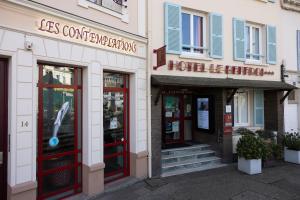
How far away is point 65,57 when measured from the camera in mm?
5480

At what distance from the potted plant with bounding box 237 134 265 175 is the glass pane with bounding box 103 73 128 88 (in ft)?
13.4

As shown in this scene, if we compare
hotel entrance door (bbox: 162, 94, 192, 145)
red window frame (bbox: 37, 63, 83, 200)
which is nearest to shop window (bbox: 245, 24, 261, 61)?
hotel entrance door (bbox: 162, 94, 192, 145)

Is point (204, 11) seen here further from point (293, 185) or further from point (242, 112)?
point (293, 185)

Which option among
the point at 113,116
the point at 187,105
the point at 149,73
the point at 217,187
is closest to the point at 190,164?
the point at 217,187

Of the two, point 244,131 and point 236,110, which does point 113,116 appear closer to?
point 244,131

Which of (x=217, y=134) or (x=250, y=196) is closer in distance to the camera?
(x=250, y=196)

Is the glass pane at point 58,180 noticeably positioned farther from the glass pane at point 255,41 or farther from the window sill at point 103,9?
the glass pane at point 255,41

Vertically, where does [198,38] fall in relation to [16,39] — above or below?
above

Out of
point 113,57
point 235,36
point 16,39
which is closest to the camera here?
point 16,39

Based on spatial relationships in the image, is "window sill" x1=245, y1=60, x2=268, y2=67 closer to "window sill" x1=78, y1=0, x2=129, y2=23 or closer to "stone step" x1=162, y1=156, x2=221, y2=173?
"stone step" x1=162, y1=156, x2=221, y2=173

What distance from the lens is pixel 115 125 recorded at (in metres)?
7.04

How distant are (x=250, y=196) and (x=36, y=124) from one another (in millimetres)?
4913

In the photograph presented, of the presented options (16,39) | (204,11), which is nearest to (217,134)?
(204,11)

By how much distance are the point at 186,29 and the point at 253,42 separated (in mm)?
3306
